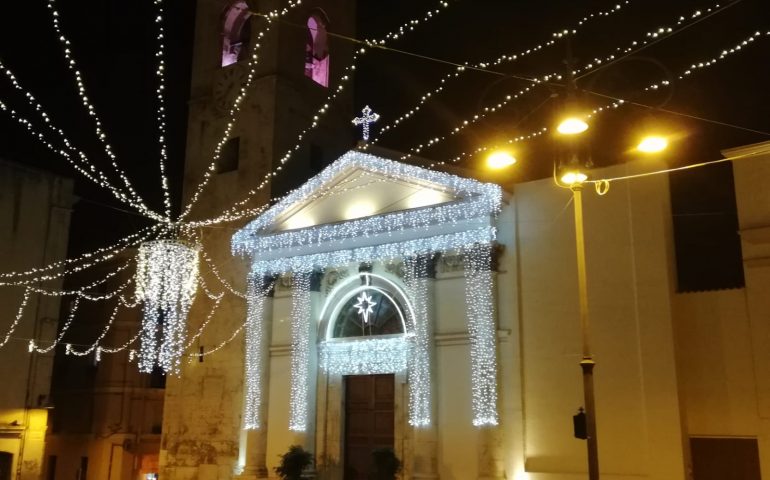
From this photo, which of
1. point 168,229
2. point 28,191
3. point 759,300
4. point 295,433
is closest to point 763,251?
point 759,300

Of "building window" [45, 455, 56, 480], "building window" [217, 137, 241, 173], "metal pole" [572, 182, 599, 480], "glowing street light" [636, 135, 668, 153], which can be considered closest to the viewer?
"glowing street light" [636, 135, 668, 153]

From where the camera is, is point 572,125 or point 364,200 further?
point 364,200

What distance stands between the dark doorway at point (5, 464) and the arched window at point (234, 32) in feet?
45.1

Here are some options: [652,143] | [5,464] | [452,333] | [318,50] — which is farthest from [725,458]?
[5,464]

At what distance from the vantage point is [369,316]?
18.9 m

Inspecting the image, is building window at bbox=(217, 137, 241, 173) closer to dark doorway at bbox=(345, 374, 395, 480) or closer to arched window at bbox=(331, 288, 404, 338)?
arched window at bbox=(331, 288, 404, 338)

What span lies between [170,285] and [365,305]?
631 cm

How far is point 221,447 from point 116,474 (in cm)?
954

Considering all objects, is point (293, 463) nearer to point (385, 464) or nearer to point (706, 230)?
point (385, 464)

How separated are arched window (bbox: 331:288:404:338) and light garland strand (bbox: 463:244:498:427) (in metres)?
Answer: 2.29

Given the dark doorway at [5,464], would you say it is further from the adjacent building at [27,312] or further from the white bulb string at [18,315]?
the white bulb string at [18,315]

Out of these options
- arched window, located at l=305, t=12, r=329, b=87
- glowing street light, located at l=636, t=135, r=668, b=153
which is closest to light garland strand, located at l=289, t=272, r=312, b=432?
arched window, located at l=305, t=12, r=329, b=87

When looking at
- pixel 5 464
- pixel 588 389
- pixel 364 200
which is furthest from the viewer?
pixel 5 464

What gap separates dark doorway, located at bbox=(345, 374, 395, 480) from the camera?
1811 cm
